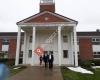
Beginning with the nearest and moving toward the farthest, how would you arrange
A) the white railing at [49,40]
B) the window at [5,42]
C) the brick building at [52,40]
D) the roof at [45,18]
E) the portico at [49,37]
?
the brick building at [52,40]
the roof at [45,18]
the portico at [49,37]
the white railing at [49,40]
the window at [5,42]

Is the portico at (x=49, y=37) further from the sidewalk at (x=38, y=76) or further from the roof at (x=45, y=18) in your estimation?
the sidewalk at (x=38, y=76)

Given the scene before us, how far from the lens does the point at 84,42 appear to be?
41.3 metres

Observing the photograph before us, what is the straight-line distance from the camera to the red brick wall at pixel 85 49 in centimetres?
4009

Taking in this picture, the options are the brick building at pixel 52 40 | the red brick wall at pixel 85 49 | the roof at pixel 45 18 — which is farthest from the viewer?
the red brick wall at pixel 85 49

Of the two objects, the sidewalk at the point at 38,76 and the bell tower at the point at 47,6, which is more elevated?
the bell tower at the point at 47,6

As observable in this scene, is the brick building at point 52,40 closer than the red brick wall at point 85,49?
Yes

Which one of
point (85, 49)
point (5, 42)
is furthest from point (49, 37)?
point (5, 42)

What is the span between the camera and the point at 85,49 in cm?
4069

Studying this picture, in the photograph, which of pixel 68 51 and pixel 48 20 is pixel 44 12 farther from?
pixel 68 51

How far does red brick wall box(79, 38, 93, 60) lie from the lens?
132 feet

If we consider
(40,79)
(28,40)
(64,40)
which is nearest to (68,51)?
(64,40)

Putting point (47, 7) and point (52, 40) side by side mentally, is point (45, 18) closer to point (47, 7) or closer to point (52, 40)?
point (47, 7)

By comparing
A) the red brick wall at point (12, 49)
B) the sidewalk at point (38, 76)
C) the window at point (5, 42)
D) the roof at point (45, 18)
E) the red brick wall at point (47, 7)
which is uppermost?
the red brick wall at point (47, 7)

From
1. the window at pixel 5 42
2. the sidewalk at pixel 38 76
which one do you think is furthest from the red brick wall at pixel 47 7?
the sidewalk at pixel 38 76
